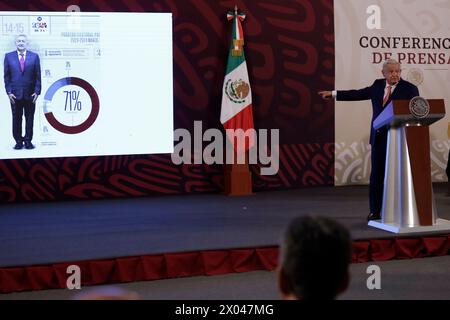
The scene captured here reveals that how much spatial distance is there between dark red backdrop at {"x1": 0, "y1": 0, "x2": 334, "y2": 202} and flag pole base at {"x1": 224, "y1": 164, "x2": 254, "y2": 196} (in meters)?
0.23

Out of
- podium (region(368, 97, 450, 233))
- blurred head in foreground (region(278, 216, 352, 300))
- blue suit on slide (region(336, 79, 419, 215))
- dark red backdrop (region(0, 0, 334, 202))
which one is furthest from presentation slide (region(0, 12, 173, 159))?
blurred head in foreground (region(278, 216, 352, 300))

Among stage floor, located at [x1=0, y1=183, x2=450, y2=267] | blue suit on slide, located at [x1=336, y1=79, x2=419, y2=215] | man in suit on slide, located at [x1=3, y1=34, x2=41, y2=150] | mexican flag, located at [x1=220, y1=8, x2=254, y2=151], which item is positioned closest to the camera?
stage floor, located at [x1=0, y1=183, x2=450, y2=267]

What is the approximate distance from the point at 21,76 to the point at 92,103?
730mm

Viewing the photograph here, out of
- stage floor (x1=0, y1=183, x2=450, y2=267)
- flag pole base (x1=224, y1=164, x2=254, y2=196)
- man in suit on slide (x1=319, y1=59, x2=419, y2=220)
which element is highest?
man in suit on slide (x1=319, y1=59, x2=419, y2=220)

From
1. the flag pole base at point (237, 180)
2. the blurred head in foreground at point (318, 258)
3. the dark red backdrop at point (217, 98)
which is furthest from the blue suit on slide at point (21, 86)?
the blurred head in foreground at point (318, 258)

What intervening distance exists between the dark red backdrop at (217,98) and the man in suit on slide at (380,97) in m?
2.14

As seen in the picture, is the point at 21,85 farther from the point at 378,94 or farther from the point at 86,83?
the point at 378,94

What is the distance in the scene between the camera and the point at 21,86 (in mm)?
5965

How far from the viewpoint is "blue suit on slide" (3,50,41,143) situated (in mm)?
5934

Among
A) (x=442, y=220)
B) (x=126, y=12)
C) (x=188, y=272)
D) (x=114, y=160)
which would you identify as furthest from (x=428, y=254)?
(x=126, y=12)

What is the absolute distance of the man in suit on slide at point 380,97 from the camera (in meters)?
4.39

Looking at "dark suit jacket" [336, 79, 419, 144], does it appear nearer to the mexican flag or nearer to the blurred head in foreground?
the mexican flag

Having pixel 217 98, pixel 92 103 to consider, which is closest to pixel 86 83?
pixel 92 103

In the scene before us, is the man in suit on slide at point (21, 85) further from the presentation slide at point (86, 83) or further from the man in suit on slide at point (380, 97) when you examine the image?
the man in suit on slide at point (380, 97)
